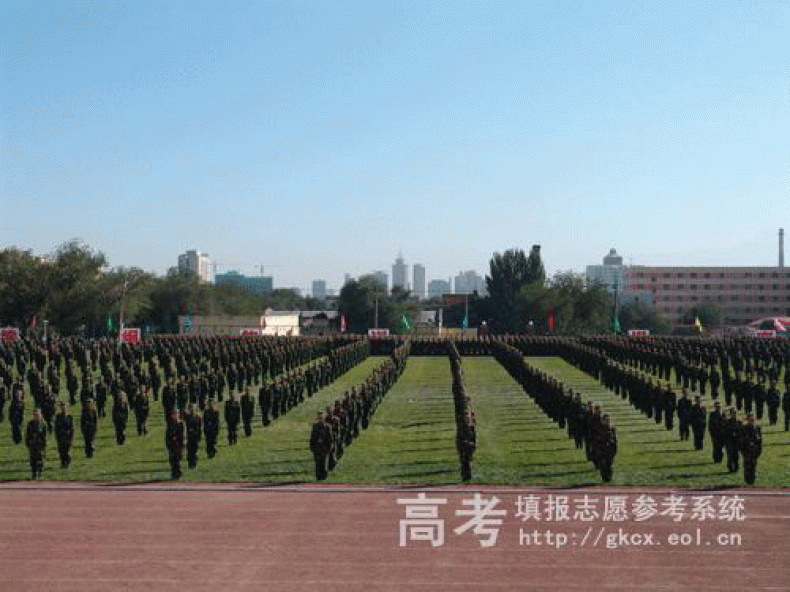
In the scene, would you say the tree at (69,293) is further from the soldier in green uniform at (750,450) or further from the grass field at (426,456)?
the soldier in green uniform at (750,450)

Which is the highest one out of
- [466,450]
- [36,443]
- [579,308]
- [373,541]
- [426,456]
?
[579,308]

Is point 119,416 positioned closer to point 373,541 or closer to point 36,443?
point 36,443

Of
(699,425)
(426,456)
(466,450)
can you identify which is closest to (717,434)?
(699,425)

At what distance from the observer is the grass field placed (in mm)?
15133

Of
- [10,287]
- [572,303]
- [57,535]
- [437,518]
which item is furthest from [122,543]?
[572,303]

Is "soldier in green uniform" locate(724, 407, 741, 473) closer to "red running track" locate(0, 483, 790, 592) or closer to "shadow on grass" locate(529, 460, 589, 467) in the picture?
"red running track" locate(0, 483, 790, 592)

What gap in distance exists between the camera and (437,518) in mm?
12086

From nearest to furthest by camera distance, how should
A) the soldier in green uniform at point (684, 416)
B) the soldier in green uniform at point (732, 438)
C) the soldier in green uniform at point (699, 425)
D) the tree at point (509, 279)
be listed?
the soldier in green uniform at point (732, 438)
the soldier in green uniform at point (699, 425)
the soldier in green uniform at point (684, 416)
the tree at point (509, 279)

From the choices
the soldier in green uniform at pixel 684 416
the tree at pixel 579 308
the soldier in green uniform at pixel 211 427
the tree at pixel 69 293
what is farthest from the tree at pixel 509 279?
the soldier in green uniform at pixel 211 427

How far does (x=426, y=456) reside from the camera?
57.2ft

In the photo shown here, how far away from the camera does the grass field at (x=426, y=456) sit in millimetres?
15133

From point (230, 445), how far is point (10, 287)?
48.3m

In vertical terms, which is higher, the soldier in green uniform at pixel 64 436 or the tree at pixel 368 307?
the tree at pixel 368 307

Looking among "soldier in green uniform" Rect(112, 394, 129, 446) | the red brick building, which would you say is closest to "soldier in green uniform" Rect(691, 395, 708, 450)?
"soldier in green uniform" Rect(112, 394, 129, 446)
